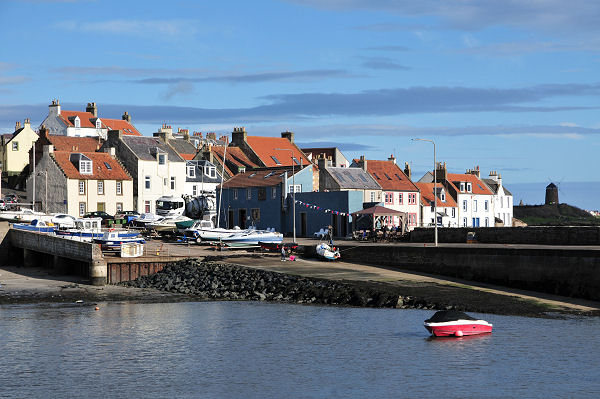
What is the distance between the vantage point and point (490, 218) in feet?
397

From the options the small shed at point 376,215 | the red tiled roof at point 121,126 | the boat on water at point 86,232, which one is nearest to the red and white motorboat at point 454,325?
the boat on water at point 86,232

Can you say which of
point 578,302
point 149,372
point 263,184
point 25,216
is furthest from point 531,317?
point 25,216

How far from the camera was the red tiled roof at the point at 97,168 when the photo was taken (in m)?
90.3

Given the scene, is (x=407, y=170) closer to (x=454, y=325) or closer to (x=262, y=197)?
(x=262, y=197)

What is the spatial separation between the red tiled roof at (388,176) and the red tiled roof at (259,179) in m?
13.9

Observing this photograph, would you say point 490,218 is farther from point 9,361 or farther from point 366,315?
point 9,361

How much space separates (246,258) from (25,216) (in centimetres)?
2820

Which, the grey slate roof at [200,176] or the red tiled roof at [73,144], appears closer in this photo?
the grey slate roof at [200,176]

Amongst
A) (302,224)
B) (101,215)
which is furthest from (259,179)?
(101,215)

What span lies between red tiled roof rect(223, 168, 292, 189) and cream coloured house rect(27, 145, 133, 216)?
13.9m

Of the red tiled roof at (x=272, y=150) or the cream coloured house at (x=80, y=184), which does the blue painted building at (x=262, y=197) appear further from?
the red tiled roof at (x=272, y=150)

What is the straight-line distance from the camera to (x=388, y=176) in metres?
95.8

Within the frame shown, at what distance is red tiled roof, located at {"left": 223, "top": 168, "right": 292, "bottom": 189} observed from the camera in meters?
80.7

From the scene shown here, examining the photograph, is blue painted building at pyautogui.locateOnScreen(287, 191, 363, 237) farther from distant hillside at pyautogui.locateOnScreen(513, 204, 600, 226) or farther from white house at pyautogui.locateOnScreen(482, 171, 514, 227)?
distant hillside at pyautogui.locateOnScreen(513, 204, 600, 226)
